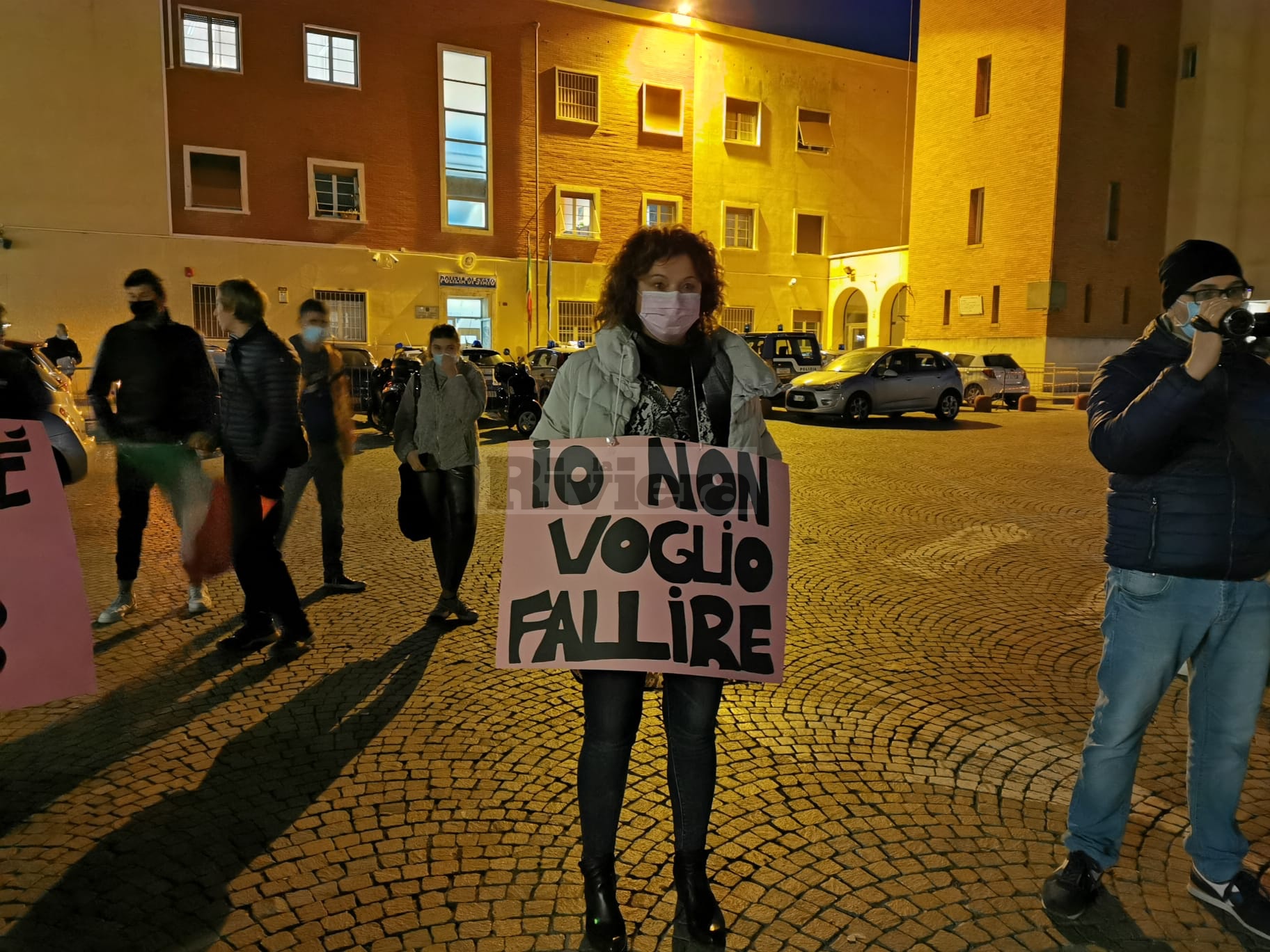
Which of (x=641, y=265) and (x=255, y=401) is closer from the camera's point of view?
(x=641, y=265)

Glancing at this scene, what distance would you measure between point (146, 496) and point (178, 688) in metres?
1.63

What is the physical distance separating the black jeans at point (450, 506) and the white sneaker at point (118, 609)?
1.93 meters

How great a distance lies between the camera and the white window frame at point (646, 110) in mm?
32500

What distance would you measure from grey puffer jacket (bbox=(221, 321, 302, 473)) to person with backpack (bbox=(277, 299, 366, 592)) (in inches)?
52.5

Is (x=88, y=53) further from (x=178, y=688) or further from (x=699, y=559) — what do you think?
(x=699, y=559)

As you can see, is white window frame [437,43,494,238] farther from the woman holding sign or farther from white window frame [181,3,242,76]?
the woman holding sign

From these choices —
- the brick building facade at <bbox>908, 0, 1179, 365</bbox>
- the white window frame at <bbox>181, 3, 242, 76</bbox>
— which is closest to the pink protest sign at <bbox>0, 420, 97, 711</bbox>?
the white window frame at <bbox>181, 3, 242, 76</bbox>

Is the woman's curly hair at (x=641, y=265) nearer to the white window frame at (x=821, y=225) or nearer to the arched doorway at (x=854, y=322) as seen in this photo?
the white window frame at (x=821, y=225)

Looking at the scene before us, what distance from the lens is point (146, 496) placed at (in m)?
5.67

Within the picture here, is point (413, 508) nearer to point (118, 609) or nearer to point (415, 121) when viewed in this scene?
point (118, 609)

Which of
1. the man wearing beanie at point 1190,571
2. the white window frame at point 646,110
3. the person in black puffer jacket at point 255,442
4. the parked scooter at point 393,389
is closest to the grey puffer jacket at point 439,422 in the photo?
the person in black puffer jacket at point 255,442

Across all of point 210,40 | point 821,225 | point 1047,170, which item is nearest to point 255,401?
point 210,40

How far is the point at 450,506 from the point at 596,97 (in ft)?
95.2

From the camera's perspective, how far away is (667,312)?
2729mm
